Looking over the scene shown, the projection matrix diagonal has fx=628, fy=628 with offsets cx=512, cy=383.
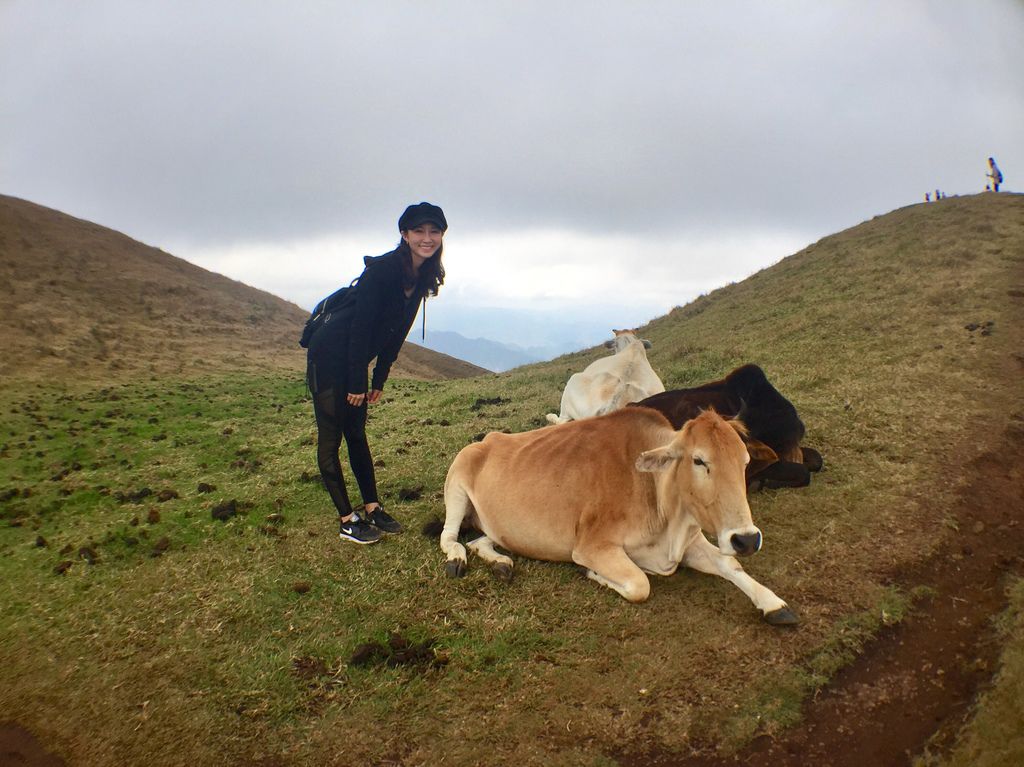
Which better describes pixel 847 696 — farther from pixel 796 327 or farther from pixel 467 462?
pixel 796 327

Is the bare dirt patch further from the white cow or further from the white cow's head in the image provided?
the white cow's head

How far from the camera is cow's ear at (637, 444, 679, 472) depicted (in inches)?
181

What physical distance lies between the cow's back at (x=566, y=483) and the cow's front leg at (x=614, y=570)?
200mm

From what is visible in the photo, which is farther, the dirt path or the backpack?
the backpack

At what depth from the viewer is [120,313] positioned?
24203 mm

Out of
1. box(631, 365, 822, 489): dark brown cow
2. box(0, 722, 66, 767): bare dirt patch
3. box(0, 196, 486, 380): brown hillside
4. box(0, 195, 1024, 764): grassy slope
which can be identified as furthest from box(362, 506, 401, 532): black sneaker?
box(0, 196, 486, 380): brown hillside

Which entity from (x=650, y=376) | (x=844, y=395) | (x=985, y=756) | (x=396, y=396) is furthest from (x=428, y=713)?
(x=396, y=396)

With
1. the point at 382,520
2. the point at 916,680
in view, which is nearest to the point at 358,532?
the point at 382,520

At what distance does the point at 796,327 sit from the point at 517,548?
10232 millimetres

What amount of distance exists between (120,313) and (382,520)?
23124 millimetres

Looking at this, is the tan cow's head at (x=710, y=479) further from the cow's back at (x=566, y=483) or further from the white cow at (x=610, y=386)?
the white cow at (x=610, y=386)

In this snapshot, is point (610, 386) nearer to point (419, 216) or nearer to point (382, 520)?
point (382, 520)

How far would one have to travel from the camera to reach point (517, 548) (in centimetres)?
538

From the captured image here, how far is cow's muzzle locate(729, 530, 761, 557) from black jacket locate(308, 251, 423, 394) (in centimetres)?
314
